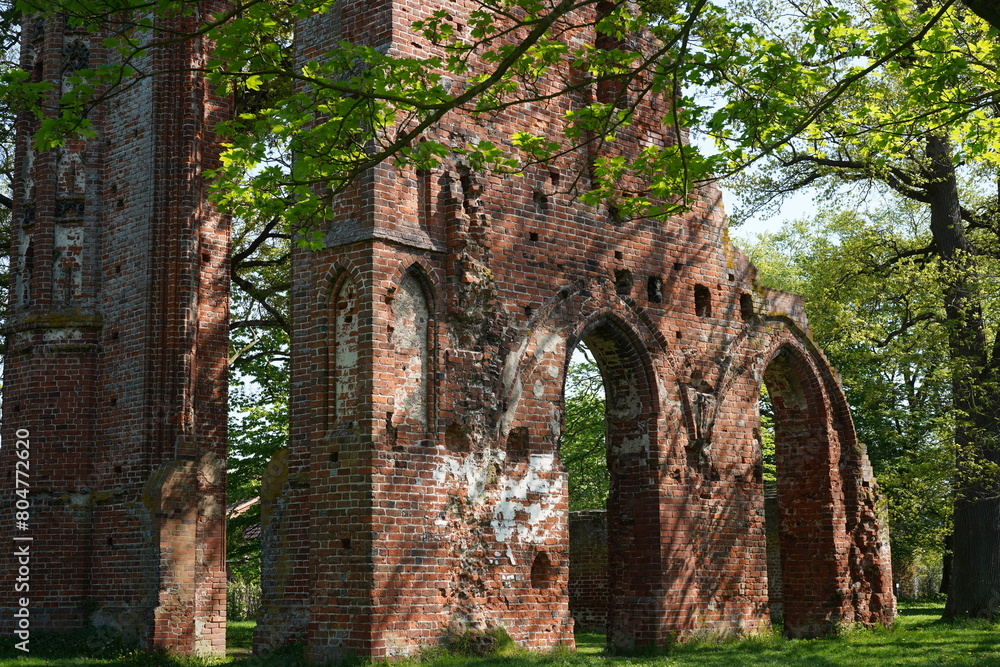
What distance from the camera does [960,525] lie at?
1705 cm

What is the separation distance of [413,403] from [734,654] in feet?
16.8

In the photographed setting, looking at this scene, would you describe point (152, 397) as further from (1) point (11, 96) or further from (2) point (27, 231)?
(1) point (11, 96)

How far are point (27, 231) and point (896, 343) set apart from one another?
13691 mm

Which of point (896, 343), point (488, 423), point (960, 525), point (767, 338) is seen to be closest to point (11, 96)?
point (488, 423)

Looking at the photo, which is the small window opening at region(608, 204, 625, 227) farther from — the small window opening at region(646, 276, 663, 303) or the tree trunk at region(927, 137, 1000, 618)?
the tree trunk at region(927, 137, 1000, 618)

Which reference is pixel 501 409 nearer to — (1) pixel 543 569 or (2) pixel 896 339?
(1) pixel 543 569

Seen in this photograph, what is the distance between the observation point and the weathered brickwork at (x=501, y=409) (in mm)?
10203

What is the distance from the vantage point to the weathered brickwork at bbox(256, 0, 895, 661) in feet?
33.5

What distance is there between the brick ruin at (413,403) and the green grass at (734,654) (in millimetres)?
355

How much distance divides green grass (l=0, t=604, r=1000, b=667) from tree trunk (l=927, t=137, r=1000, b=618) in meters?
1.17

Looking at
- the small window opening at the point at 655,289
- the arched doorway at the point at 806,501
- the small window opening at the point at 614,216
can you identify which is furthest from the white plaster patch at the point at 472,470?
the arched doorway at the point at 806,501

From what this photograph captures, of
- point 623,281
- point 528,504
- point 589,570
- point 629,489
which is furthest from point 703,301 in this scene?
point 589,570

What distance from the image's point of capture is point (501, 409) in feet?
37.4

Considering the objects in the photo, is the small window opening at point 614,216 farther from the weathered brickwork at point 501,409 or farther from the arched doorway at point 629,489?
the arched doorway at point 629,489
